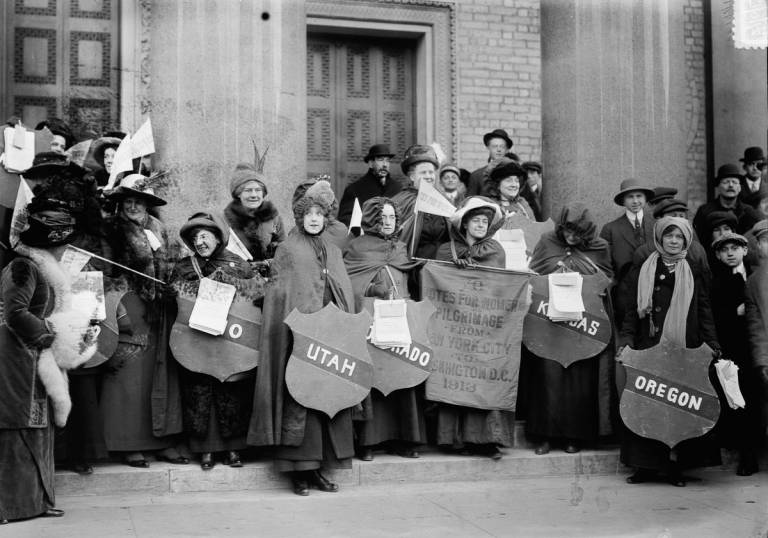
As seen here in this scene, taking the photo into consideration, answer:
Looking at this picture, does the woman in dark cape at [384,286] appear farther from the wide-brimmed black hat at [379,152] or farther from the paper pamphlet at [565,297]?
the wide-brimmed black hat at [379,152]

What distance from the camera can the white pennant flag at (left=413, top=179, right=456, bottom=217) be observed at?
8750mm

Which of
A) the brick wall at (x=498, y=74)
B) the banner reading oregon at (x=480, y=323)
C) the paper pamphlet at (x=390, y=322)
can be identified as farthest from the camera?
the brick wall at (x=498, y=74)

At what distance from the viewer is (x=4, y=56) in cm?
1121

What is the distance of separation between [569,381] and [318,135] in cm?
510

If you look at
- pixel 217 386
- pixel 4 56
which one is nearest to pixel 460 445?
pixel 217 386

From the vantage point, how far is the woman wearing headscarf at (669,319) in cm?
853

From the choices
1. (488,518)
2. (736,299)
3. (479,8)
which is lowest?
Result: (488,518)

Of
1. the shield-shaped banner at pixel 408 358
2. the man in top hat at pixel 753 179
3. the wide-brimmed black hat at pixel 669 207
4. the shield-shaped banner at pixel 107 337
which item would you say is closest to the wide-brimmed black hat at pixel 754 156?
the man in top hat at pixel 753 179

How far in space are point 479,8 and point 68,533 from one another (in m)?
8.83

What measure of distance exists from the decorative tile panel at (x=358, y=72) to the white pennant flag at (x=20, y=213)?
5492 millimetres

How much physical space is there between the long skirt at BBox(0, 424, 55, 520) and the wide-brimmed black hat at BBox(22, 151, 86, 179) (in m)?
1.90

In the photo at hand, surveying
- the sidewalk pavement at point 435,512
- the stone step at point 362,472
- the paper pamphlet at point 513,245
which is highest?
the paper pamphlet at point 513,245

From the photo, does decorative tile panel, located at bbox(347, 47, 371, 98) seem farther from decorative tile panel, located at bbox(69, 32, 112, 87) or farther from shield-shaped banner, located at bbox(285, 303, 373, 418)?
shield-shaped banner, located at bbox(285, 303, 373, 418)

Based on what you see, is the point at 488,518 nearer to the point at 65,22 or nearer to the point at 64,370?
the point at 64,370
